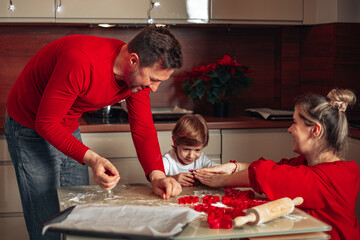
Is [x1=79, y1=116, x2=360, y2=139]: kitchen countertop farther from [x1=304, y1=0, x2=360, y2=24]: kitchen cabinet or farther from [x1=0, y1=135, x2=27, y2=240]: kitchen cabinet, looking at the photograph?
[x1=304, y1=0, x2=360, y2=24]: kitchen cabinet

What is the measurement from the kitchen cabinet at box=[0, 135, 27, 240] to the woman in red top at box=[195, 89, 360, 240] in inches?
51.7

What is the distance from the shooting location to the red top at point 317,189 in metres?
1.40

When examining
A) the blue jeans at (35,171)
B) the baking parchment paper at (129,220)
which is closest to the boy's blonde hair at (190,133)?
the blue jeans at (35,171)

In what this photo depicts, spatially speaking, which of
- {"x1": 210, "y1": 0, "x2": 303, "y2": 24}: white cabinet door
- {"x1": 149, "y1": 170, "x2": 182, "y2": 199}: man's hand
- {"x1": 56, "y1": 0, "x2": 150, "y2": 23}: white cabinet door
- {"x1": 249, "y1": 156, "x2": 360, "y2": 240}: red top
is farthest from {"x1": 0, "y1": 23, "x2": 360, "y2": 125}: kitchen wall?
{"x1": 149, "y1": 170, "x2": 182, "y2": 199}: man's hand

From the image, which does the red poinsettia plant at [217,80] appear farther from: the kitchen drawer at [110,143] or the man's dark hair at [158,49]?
the man's dark hair at [158,49]

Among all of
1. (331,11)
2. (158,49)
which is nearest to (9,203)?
(158,49)

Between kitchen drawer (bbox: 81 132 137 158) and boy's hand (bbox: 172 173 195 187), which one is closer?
boy's hand (bbox: 172 173 195 187)

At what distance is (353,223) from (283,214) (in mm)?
368

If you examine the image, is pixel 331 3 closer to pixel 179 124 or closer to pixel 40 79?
pixel 179 124

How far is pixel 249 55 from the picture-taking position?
3188mm

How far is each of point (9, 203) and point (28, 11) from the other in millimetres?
1039

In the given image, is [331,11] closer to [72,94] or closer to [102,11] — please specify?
[102,11]

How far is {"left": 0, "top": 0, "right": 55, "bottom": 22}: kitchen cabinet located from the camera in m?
2.59

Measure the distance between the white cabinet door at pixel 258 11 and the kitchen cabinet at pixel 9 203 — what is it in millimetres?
1380
